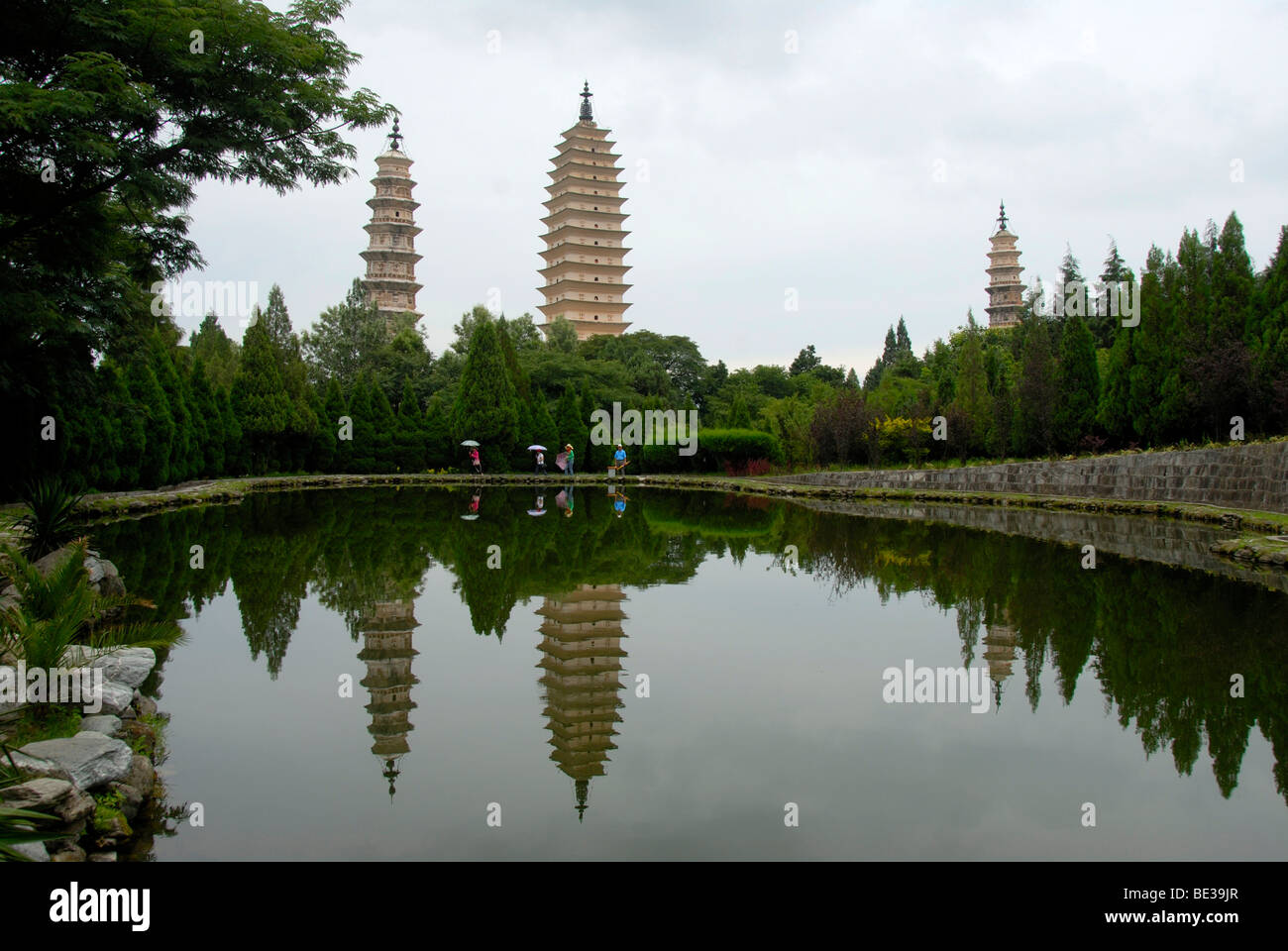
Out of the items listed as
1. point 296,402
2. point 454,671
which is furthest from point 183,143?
point 296,402

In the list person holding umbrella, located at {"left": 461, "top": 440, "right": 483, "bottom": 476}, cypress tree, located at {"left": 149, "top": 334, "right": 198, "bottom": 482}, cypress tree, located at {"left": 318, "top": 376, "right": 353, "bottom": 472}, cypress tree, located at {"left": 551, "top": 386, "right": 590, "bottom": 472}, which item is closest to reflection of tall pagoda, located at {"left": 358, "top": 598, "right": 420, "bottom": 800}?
cypress tree, located at {"left": 149, "top": 334, "right": 198, "bottom": 482}

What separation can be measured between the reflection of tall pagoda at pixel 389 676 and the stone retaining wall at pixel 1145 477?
32.3 ft

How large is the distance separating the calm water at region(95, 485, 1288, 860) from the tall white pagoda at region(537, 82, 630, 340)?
4701cm

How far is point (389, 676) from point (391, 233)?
51.0 m

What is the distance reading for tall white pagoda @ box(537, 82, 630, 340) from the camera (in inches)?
2095

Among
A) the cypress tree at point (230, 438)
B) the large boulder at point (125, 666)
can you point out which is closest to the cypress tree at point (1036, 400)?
the large boulder at point (125, 666)

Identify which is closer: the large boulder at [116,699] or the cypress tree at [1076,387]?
the large boulder at [116,699]

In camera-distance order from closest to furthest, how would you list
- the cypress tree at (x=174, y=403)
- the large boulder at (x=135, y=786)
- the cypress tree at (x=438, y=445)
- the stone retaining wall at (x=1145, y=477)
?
1. the large boulder at (x=135, y=786)
2. the stone retaining wall at (x=1145, y=477)
3. the cypress tree at (x=174, y=403)
4. the cypress tree at (x=438, y=445)

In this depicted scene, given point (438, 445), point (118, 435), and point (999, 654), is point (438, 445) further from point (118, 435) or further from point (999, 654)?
point (999, 654)

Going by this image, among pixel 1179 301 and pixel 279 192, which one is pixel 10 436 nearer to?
pixel 279 192

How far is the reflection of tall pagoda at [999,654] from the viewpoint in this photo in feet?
14.7

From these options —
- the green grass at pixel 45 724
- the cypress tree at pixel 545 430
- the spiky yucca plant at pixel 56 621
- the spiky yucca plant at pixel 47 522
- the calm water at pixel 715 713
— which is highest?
the cypress tree at pixel 545 430

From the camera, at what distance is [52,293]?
10133mm

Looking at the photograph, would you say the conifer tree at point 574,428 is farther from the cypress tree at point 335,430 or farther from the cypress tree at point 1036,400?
the cypress tree at point 1036,400
